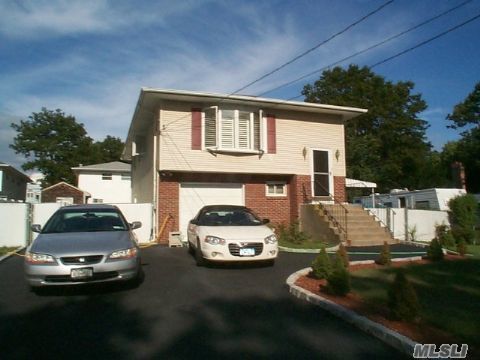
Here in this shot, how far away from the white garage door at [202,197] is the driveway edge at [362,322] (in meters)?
9.08

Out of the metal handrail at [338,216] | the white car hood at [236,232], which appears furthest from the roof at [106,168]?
the white car hood at [236,232]

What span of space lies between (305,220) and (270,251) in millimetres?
7547

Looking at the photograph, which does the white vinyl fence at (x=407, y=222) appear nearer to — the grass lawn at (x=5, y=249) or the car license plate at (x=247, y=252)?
the car license plate at (x=247, y=252)

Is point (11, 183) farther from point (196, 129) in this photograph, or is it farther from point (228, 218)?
point (228, 218)

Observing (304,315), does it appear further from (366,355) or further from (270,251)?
(270,251)

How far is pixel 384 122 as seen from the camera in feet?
137

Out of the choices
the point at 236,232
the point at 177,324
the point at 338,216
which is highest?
the point at 338,216

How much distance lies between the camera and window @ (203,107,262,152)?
15836 millimetres

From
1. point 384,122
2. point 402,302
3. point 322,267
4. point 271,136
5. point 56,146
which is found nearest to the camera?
point 402,302

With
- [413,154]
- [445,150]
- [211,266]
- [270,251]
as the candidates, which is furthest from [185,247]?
[445,150]

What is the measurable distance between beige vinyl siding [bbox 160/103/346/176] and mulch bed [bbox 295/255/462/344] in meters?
8.53

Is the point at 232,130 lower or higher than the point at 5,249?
higher

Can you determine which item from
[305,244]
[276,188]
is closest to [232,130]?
[276,188]

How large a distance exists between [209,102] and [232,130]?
1450mm
